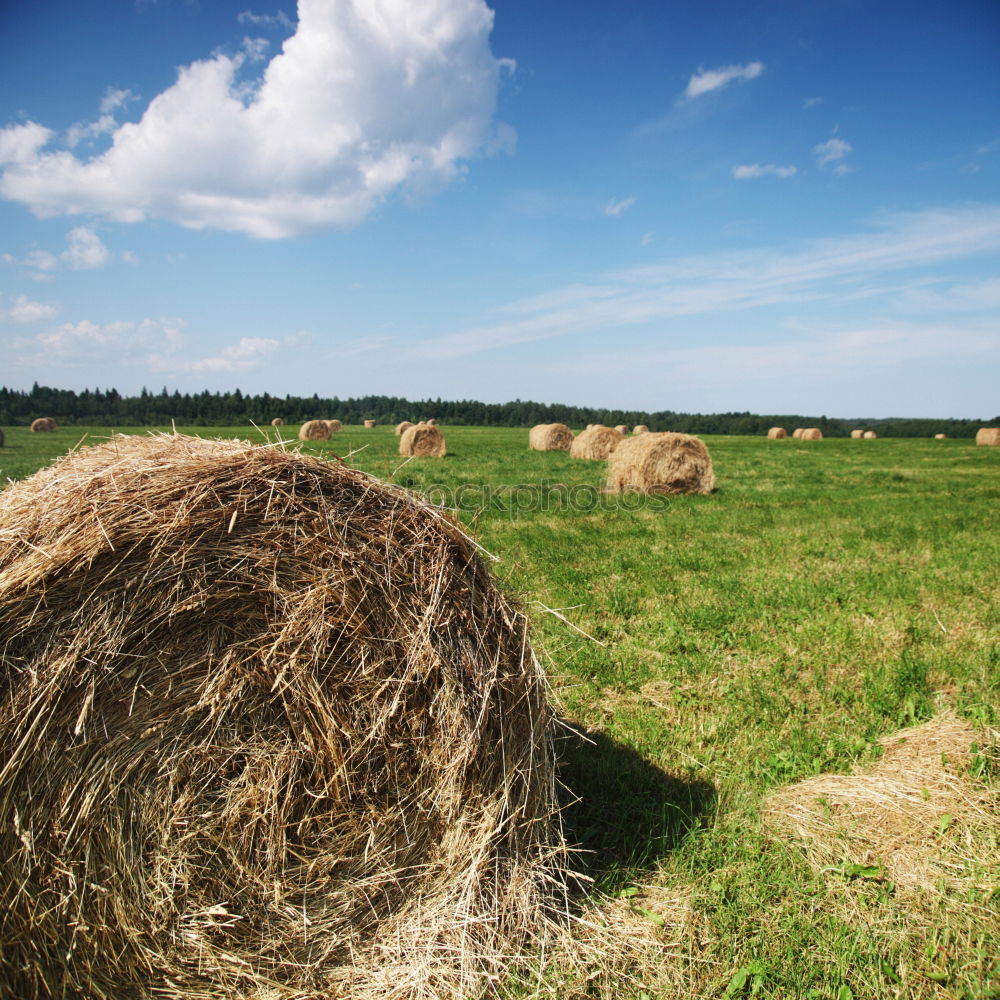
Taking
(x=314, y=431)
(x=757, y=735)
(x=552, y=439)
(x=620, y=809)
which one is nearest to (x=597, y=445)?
(x=552, y=439)

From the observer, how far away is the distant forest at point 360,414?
64375 mm

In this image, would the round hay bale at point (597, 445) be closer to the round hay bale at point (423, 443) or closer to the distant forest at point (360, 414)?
the round hay bale at point (423, 443)

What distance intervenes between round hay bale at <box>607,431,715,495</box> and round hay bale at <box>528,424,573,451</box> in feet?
46.3

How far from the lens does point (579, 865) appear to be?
3.04 metres

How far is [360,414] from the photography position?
260 feet

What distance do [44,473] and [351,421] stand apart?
72164mm

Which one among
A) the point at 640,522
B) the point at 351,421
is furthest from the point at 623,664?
the point at 351,421

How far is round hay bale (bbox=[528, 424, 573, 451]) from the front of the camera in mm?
30234

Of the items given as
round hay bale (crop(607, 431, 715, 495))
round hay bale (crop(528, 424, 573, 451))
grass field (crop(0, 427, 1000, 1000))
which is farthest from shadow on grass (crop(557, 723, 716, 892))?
round hay bale (crop(528, 424, 573, 451))

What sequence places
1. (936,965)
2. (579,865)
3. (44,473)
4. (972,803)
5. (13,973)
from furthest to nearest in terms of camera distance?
(972,803), (579,865), (44,473), (936,965), (13,973)

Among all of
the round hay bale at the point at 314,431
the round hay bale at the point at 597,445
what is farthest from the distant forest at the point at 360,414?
the round hay bale at the point at 597,445

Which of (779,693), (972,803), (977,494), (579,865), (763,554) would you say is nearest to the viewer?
(579,865)

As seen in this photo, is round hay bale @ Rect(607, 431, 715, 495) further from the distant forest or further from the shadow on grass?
the distant forest

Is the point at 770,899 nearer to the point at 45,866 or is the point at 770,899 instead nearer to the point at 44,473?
the point at 45,866
